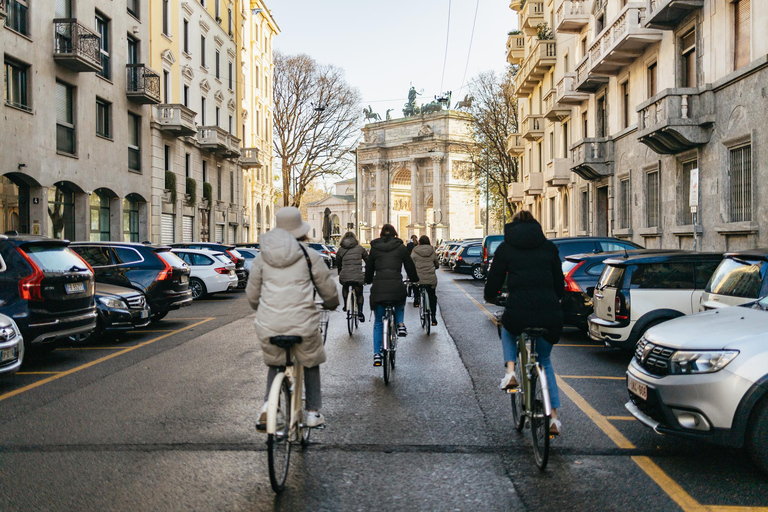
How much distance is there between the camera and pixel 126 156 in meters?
27.1

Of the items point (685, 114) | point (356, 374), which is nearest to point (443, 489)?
point (356, 374)

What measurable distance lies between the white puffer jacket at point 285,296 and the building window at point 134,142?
24.8 m

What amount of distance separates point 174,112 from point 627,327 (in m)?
24.7

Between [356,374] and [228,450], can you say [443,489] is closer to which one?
[228,450]

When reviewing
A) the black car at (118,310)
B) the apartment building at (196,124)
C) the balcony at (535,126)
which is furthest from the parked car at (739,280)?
the balcony at (535,126)

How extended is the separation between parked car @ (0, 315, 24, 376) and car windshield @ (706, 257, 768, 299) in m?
7.43

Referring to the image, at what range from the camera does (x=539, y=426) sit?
508cm

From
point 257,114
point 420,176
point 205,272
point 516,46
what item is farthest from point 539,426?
point 420,176

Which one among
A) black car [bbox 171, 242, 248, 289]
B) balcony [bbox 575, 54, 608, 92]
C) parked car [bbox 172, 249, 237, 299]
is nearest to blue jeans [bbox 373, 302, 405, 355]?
parked car [bbox 172, 249, 237, 299]

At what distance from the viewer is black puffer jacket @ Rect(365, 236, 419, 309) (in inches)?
346

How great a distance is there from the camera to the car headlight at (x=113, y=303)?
38.3 feet

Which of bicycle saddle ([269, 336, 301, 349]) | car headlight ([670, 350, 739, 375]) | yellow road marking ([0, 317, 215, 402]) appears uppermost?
bicycle saddle ([269, 336, 301, 349])

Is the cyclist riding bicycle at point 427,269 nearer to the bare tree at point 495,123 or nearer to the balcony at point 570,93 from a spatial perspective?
the balcony at point 570,93

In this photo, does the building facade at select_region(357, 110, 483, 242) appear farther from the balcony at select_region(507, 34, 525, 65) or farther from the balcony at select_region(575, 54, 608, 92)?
the balcony at select_region(575, 54, 608, 92)
